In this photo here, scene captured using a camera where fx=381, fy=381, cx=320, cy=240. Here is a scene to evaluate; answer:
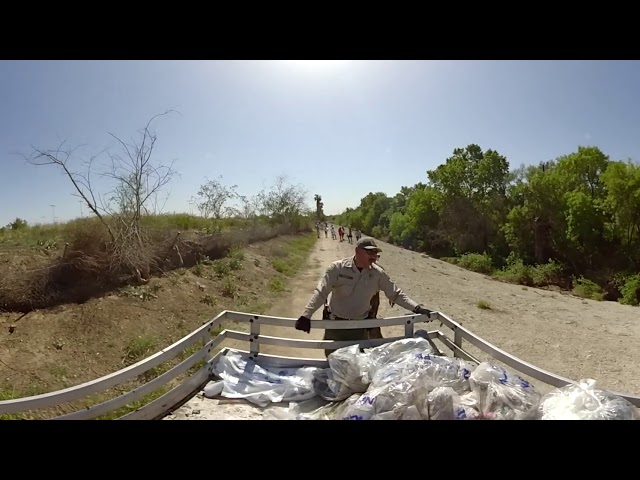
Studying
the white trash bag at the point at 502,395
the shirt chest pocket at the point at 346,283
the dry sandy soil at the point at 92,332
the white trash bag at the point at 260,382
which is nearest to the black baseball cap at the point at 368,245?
the shirt chest pocket at the point at 346,283

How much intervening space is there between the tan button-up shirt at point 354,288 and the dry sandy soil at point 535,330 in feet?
4.32

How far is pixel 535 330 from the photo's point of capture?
11.0 m

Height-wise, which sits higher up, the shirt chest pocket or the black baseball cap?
the black baseball cap

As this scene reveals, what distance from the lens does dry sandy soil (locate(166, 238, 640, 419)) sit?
7.25 metres

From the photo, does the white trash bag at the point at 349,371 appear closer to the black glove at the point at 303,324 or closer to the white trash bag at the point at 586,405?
the black glove at the point at 303,324

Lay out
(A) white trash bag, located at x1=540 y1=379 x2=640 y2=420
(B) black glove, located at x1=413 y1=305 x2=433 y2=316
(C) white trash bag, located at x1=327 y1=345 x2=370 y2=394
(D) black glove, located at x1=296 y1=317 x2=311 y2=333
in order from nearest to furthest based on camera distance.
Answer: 1. (A) white trash bag, located at x1=540 y1=379 x2=640 y2=420
2. (C) white trash bag, located at x1=327 y1=345 x2=370 y2=394
3. (D) black glove, located at x1=296 y1=317 x2=311 y2=333
4. (B) black glove, located at x1=413 y1=305 x2=433 y2=316

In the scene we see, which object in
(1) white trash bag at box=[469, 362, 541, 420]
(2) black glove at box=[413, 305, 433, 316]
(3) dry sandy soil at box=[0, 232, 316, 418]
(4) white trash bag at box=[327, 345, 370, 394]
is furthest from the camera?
(3) dry sandy soil at box=[0, 232, 316, 418]

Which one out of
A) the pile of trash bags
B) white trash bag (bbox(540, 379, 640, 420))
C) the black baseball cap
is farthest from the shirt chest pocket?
white trash bag (bbox(540, 379, 640, 420))

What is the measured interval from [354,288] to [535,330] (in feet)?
31.8

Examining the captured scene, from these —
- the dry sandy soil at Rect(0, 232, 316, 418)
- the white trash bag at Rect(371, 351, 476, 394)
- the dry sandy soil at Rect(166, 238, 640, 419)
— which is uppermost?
the white trash bag at Rect(371, 351, 476, 394)

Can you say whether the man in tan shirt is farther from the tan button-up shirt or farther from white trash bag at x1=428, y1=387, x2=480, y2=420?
white trash bag at x1=428, y1=387, x2=480, y2=420

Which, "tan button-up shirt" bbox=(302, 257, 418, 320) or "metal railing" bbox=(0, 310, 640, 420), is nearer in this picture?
"metal railing" bbox=(0, 310, 640, 420)
